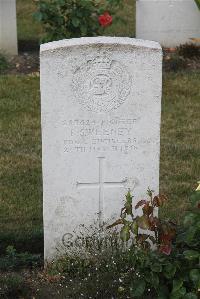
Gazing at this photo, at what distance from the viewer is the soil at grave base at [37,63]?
9832 millimetres

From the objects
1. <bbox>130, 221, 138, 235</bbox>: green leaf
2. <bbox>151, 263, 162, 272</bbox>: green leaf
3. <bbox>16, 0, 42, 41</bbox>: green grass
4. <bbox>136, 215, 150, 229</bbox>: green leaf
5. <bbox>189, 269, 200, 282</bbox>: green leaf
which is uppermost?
<bbox>16, 0, 42, 41</bbox>: green grass

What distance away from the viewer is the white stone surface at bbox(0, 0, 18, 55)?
1005 centimetres

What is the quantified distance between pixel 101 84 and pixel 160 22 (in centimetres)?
561

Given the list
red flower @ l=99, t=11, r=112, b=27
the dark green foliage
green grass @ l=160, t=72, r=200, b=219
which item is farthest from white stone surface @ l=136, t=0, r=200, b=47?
the dark green foliage

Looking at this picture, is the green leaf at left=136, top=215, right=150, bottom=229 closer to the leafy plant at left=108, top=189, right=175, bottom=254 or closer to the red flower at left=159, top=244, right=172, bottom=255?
the leafy plant at left=108, top=189, right=175, bottom=254

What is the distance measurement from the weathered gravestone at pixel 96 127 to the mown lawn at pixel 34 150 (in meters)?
0.64

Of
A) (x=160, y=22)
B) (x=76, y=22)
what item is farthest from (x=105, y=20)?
(x=160, y=22)

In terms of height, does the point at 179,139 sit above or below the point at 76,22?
below

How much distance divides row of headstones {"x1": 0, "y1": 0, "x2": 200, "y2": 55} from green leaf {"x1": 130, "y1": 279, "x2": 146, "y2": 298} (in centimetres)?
606

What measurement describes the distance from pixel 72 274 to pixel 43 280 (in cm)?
18

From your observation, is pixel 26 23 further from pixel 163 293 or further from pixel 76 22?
pixel 163 293

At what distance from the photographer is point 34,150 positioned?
7.54 meters

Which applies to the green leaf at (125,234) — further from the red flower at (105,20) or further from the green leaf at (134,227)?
the red flower at (105,20)

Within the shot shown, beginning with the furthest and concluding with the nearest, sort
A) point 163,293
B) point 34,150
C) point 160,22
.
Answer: point 160,22
point 34,150
point 163,293
